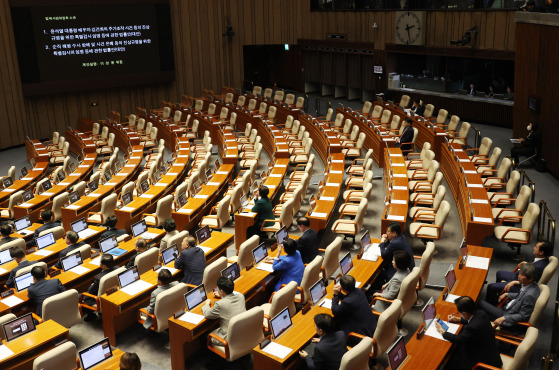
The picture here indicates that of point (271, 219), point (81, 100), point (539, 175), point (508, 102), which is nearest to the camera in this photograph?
point (271, 219)

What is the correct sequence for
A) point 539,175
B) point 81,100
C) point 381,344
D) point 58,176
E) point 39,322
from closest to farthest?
point 381,344, point 39,322, point 539,175, point 58,176, point 81,100

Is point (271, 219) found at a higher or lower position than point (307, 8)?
lower

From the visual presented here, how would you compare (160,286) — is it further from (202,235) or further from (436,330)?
(436,330)

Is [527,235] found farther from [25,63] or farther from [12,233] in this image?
[25,63]

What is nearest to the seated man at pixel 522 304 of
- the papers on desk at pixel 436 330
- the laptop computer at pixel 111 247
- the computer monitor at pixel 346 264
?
the papers on desk at pixel 436 330

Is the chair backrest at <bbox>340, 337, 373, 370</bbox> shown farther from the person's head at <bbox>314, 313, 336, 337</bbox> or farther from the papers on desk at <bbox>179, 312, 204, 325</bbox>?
the papers on desk at <bbox>179, 312, 204, 325</bbox>

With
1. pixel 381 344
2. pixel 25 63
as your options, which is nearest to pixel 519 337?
pixel 381 344

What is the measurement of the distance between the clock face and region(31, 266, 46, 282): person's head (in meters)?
15.0

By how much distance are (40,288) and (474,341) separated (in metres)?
5.00

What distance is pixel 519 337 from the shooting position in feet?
18.1

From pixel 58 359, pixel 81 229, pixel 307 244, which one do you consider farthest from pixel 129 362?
pixel 81 229

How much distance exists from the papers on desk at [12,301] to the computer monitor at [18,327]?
890 mm

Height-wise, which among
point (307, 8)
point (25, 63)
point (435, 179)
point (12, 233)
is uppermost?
point (307, 8)

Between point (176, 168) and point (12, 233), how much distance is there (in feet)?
12.8
